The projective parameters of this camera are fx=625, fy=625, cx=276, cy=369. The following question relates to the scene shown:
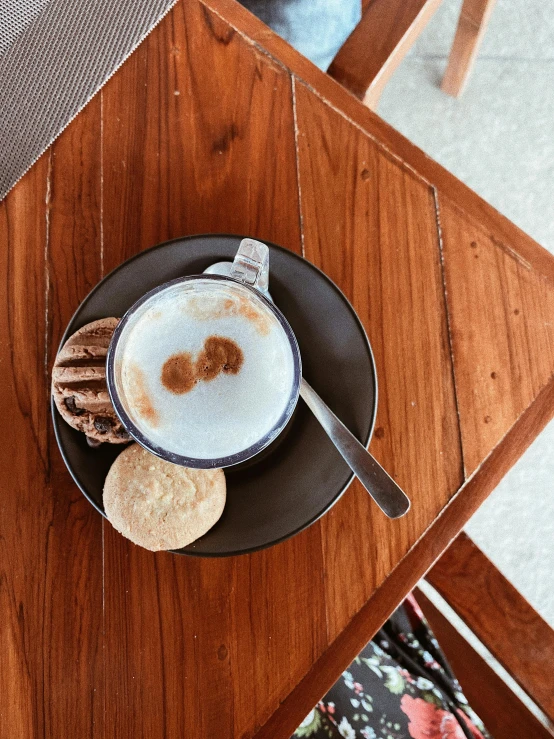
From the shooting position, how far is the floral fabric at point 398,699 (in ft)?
2.81

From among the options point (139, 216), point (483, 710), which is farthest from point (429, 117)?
point (483, 710)

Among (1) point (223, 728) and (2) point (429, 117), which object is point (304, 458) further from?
(2) point (429, 117)

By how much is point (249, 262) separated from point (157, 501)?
9.8 inches

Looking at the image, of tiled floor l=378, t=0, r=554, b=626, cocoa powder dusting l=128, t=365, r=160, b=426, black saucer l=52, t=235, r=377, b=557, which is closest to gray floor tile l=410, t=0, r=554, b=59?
tiled floor l=378, t=0, r=554, b=626

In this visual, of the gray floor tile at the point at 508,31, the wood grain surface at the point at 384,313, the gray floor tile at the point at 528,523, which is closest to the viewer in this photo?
the wood grain surface at the point at 384,313

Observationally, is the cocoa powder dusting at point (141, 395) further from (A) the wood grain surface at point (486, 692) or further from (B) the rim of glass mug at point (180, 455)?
(A) the wood grain surface at point (486, 692)

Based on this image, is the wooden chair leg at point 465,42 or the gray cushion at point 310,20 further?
the wooden chair leg at point 465,42

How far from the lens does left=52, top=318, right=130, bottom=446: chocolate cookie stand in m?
0.61

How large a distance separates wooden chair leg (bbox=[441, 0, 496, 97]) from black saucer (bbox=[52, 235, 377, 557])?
76 centimetres

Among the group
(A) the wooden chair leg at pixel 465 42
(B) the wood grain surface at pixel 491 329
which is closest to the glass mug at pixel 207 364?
(B) the wood grain surface at pixel 491 329

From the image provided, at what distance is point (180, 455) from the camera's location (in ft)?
1.88

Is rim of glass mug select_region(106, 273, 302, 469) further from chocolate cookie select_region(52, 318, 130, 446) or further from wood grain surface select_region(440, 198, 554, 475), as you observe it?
wood grain surface select_region(440, 198, 554, 475)

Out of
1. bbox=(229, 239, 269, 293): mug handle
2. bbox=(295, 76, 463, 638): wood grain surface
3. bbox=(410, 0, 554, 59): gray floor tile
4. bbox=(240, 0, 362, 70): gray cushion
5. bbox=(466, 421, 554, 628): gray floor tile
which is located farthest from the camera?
bbox=(410, 0, 554, 59): gray floor tile

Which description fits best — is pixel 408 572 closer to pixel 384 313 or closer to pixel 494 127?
pixel 384 313
